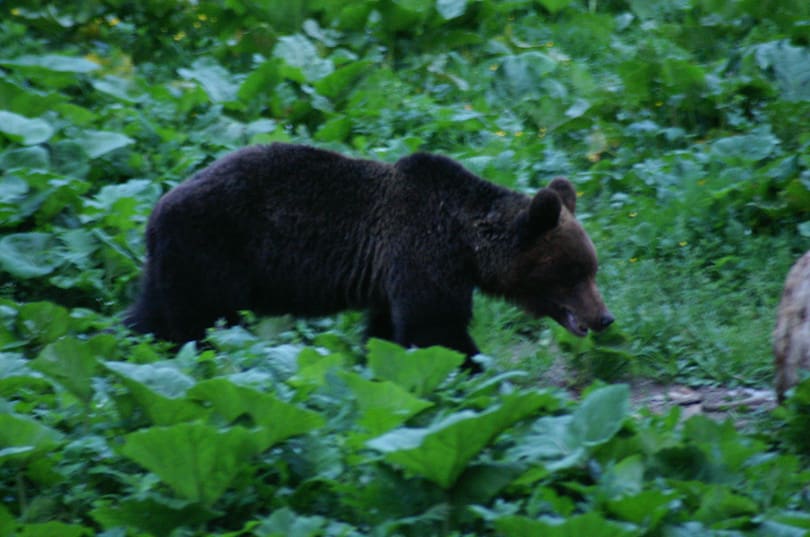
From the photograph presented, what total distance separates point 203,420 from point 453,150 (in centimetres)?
508

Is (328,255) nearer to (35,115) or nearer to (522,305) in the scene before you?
(522,305)

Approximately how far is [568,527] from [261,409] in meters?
1.37

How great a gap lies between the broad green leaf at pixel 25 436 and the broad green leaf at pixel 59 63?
6.30 meters

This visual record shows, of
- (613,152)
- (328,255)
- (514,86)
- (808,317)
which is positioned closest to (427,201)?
(328,255)

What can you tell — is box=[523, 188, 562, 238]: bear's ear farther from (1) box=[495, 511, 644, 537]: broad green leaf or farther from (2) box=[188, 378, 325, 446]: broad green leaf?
(1) box=[495, 511, 644, 537]: broad green leaf

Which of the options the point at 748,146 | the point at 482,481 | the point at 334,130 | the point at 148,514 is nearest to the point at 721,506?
the point at 482,481

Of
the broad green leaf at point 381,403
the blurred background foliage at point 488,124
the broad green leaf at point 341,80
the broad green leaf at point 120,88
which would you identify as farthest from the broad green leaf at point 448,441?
the broad green leaf at point 120,88

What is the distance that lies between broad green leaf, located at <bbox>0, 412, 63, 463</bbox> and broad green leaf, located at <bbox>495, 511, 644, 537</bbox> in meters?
1.93

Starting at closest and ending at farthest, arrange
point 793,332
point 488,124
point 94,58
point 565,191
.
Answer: point 793,332 < point 565,191 < point 488,124 < point 94,58

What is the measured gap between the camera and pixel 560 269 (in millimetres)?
7043

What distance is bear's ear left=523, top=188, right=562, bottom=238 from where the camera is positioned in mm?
6758

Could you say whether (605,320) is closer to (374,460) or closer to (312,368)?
(312,368)

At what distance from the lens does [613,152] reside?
9.55 m

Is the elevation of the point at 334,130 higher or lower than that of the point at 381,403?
higher
